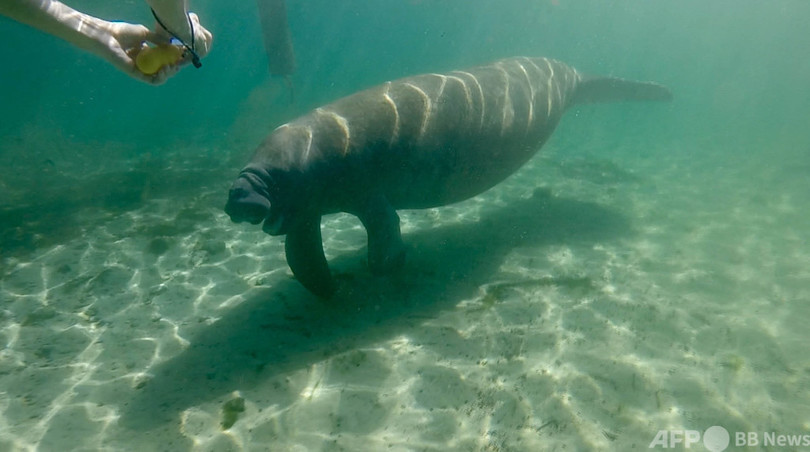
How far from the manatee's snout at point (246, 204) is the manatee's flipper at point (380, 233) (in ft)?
4.87

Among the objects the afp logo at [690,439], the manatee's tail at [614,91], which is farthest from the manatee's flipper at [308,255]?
the manatee's tail at [614,91]

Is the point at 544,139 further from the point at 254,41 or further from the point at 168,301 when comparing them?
the point at 254,41

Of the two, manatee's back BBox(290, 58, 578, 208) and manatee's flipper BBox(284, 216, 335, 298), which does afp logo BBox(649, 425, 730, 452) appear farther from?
manatee's back BBox(290, 58, 578, 208)

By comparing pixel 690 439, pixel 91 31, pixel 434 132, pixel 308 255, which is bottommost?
pixel 690 439

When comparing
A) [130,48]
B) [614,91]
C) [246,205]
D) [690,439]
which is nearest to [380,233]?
[246,205]

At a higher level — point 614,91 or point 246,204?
point 246,204

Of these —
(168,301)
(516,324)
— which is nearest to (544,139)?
(516,324)

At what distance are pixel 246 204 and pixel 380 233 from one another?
1.86 metres

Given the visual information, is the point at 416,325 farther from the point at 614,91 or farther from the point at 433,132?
the point at 614,91

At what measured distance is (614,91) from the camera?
37.9 ft

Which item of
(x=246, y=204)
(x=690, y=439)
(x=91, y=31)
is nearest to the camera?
(x=91, y=31)

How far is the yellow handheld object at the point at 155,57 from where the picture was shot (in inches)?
87.7

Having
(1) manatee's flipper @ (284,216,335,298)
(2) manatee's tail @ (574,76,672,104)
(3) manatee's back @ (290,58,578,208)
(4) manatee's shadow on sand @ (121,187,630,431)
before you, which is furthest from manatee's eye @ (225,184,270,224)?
(2) manatee's tail @ (574,76,672,104)

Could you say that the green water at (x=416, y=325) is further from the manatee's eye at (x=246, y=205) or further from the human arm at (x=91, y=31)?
the human arm at (x=91, y=31)
